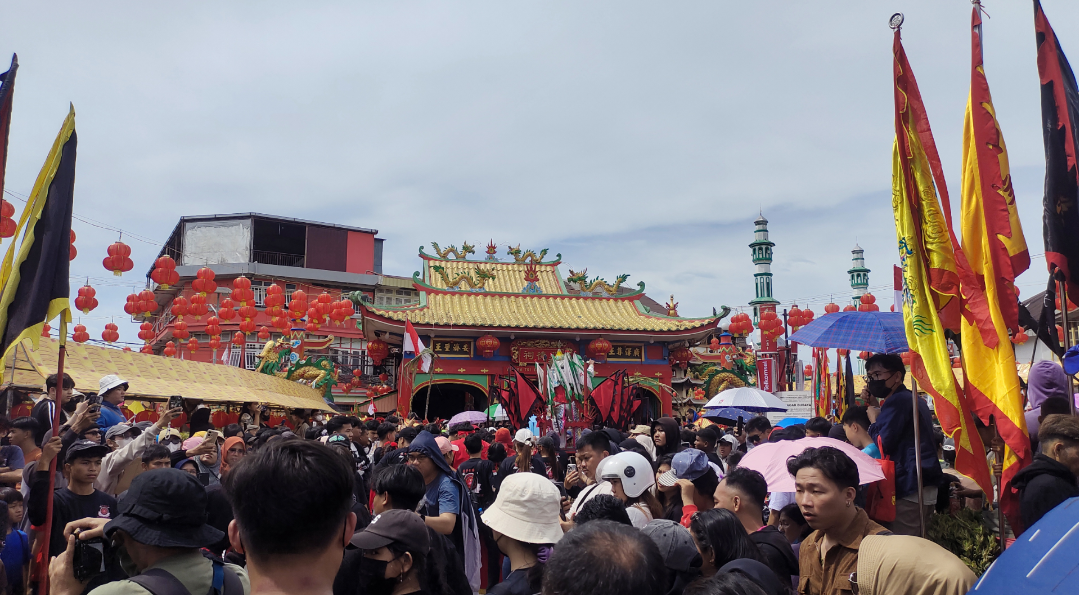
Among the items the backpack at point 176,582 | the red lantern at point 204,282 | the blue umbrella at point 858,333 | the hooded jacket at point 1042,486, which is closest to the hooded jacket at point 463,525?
the backpack at point 176,582

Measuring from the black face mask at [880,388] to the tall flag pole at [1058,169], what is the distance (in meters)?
1.17

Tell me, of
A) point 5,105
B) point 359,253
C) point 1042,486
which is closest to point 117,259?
point 5,105

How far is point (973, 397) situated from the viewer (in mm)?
3879

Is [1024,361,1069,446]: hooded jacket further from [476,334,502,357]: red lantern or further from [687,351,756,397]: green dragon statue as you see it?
[687,351,756,397]: green dragon statue

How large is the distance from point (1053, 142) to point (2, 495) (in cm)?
657

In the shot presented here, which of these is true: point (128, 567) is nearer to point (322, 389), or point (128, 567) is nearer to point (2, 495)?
point (2, 495)

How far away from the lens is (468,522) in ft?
13.1

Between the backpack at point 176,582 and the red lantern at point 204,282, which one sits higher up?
the red lantern at point 204,282

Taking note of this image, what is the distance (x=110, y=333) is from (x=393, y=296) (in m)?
15.1

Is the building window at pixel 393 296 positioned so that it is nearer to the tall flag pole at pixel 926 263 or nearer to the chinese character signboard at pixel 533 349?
the chinese character signboard at pixel 533 349

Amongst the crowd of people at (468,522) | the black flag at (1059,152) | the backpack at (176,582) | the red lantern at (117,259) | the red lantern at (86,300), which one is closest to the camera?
the crowd of people at (468,522)

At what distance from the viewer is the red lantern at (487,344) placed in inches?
840

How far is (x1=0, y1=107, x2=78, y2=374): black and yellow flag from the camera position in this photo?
373 centimetres

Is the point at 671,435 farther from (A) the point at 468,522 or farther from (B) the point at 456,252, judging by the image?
(B) the point at 456,252
